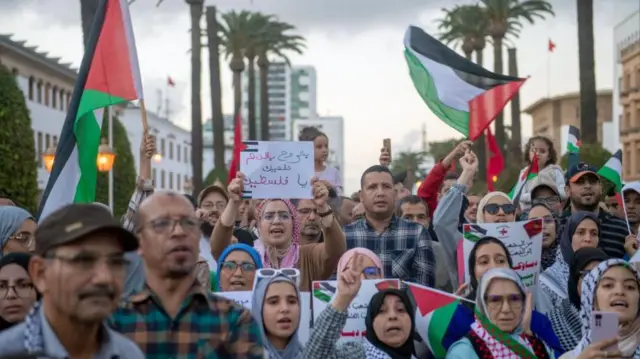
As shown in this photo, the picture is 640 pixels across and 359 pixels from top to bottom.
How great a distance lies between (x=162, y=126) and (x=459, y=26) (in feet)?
192

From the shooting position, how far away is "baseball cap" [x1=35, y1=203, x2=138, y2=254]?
3734 mm

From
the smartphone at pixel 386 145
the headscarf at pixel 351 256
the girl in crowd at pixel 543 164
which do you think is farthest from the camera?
the girl in crowd at pixel 543 164

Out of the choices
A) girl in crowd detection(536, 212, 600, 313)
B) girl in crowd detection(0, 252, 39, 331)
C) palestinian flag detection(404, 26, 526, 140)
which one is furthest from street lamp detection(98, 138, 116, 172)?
girl in crowd detection(0, 252, 39, 331)

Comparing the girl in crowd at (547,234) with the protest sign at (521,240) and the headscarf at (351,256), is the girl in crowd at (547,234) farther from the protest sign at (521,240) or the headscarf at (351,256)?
the headscarf at (351,256)

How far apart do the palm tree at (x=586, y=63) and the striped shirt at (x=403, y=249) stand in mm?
17525

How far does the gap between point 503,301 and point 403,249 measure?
2.11m

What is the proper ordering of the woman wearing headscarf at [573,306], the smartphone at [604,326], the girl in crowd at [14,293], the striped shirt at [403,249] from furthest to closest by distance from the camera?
the striped shirt at [403,249], the woman wearing headscarf at [573,306], the girl in crowd at [14,293], the smartphone at [604,326]

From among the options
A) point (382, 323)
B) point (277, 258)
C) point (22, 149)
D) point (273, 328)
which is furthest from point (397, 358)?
point (22, 149)

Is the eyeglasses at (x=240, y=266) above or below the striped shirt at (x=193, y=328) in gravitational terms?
above

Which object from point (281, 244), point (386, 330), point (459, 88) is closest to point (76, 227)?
point (386, 330)

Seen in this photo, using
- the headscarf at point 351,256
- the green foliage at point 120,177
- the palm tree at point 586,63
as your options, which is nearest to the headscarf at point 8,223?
the headscarf at point 351,256

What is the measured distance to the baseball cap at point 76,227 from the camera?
3.73 m

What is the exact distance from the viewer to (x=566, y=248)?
925 centimetres

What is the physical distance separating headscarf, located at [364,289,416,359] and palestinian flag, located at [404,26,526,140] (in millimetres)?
4674
